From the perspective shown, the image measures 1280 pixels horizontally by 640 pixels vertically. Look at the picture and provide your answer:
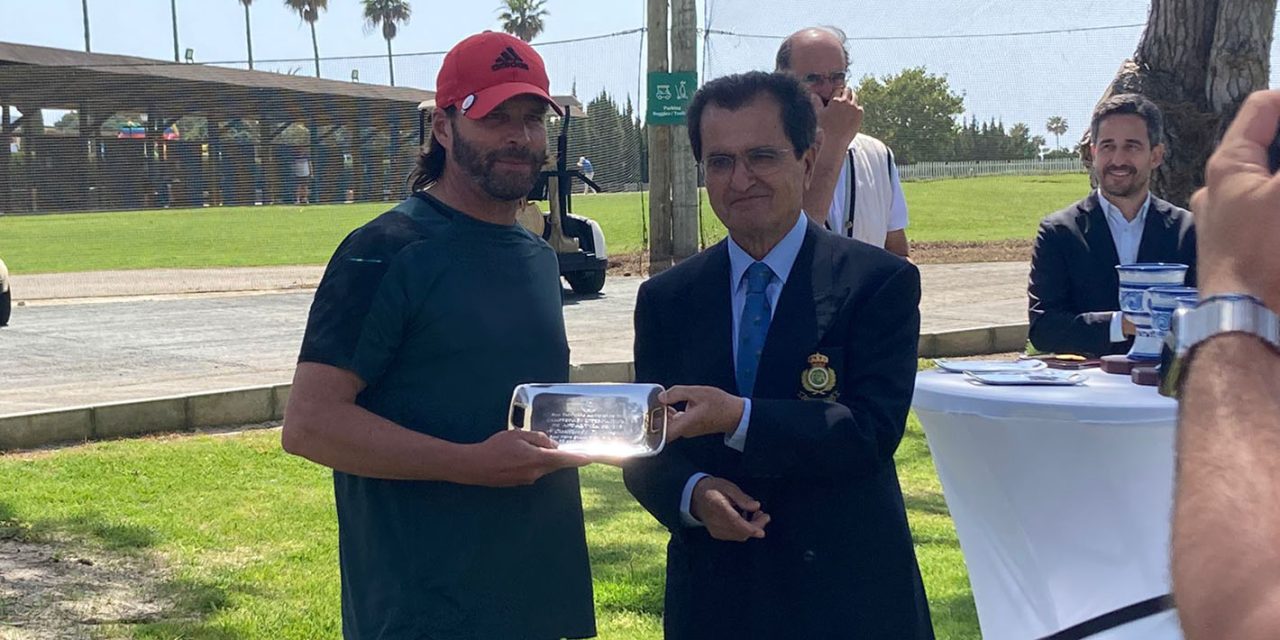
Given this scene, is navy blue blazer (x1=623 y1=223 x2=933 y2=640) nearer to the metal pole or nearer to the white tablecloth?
the white tablecloth

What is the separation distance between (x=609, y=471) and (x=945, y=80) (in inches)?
489

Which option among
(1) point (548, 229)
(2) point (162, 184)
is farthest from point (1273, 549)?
(2) point (162, 184)

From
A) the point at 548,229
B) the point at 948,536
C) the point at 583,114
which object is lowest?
the point at 948,536

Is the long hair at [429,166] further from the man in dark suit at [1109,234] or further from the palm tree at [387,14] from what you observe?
the palm tree at [387,14]

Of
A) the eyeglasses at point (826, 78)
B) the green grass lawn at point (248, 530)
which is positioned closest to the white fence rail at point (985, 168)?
the green grass lawn at point (248, 530)

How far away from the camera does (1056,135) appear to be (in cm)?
1672

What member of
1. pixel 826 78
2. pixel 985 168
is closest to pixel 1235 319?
pixel 826 78

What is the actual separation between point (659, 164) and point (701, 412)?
47.0 ft

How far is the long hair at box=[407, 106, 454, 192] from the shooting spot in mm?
2781

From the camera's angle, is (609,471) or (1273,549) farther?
(609,471)

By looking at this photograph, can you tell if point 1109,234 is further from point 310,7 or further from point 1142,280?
point 310,7

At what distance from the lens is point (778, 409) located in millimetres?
2395

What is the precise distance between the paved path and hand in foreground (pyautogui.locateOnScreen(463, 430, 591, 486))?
6643 mm

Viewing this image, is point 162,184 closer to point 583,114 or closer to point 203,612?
point 583,114
